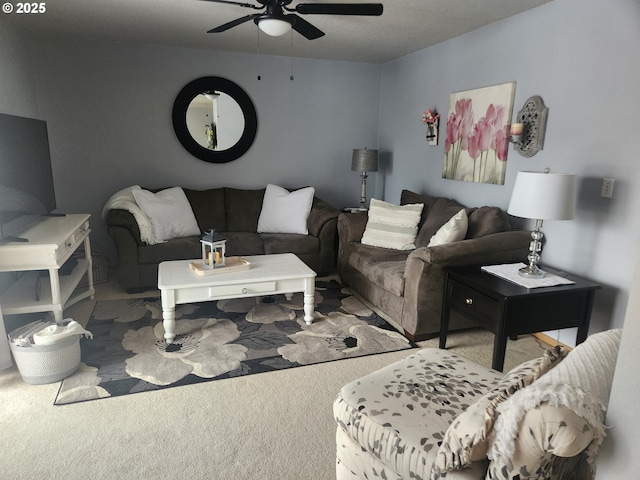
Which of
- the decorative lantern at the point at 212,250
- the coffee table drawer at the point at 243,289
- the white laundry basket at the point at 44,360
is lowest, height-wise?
the white laundry basket at the point at 44,360

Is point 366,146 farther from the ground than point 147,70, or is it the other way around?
point 147,70

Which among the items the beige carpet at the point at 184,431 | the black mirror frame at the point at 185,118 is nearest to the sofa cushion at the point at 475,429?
the beige carpet at the point at 184,431

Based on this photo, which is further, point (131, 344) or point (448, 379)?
point (131, 344)

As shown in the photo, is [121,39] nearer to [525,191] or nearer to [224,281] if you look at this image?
[224,281]

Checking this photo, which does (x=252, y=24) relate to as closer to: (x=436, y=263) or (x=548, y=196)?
(x=436, y=263)

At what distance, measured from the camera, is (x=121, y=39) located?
13.9 ft

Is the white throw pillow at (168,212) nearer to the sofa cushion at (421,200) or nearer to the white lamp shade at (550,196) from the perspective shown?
the sofa cushion at (421,200)

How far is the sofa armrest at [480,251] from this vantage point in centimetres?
285

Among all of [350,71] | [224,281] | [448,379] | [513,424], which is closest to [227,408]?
[224,281]

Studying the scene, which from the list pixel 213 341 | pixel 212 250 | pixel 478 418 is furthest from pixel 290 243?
pixel 478 418

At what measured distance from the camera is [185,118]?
184 inches

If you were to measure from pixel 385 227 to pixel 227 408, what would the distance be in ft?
7.51

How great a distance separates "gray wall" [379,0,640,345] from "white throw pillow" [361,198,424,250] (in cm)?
60

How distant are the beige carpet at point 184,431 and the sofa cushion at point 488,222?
1.44m
